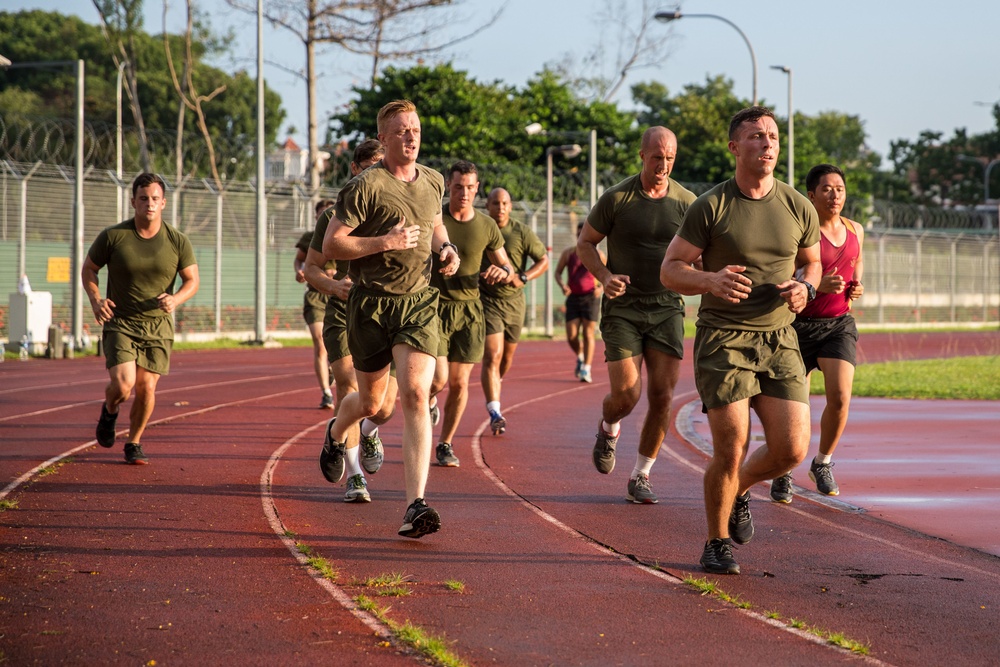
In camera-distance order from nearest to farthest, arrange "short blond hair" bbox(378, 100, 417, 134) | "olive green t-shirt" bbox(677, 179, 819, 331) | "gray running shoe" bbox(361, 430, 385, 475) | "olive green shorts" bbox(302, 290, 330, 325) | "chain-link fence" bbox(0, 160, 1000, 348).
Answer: "olive green t-shirt" bbox(677, 179, 819, 331) < "short blond hair" bbox(378, 100, 417, 134) < "gray running shoe" bbox(361, 430, 385, 475) < "olive green shorts" bbox(302, 290, 330, 325) < "chain-link fence" bbox(0, 160, 1000, 348)

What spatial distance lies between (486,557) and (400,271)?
160cm

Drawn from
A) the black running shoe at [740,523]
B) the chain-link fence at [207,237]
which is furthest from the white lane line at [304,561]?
the chain-link fence at [207,237]

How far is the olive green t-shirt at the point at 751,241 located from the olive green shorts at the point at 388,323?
5.09 ft

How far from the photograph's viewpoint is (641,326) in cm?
810

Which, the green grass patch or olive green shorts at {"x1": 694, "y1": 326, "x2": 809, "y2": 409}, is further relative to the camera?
the green grass patch

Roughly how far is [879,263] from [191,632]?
4017 centimetres

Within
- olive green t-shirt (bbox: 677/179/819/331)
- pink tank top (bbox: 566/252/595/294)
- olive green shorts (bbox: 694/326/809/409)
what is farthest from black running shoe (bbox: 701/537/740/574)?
pink tank top (bbox: 566/252/595/294)

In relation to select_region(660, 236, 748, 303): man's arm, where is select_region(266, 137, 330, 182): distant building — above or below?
above

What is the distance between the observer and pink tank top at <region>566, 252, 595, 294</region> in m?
18.0

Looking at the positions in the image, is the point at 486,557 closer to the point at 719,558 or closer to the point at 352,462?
the point at 719,558

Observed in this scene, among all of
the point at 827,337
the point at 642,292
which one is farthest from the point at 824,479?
the point at 642,292

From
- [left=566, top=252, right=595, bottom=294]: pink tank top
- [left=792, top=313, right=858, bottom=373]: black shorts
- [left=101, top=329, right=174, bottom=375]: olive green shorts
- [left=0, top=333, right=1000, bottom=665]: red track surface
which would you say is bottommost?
[left=0, top=333, right=1000, bottom=665]: red track surface

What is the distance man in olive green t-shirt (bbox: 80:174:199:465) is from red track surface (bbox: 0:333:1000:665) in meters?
0.72

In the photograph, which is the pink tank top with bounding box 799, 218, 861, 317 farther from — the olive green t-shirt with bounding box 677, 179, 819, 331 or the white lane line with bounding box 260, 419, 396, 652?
the white lane line with bounding box 260, 419, 396, 652
